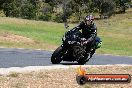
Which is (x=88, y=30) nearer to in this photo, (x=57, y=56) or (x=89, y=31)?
(x=89, y=31)

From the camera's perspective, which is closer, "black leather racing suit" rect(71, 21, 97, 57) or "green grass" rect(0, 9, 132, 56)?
"black leather racing suit" rect(71, 21, 97, 57)

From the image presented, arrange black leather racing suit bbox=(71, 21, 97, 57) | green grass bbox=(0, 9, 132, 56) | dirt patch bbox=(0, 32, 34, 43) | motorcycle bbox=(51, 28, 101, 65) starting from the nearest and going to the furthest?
1. motorcycle bbox=(51, 28, 101, 65)
2. black leather racing suit bbox=(71, 21, 97, 57)
3. dirt patch bbox=(0, 32, 34, 43)
4. green grass bbox=(0, 9, 132, 56)

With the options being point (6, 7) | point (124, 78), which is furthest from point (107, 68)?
point (6, 7)

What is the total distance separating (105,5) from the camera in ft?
365

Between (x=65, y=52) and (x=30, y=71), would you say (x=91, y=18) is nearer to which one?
(x=65, y=52)

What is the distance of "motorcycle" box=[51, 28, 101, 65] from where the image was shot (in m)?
17.0

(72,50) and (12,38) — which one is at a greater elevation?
(72,50)

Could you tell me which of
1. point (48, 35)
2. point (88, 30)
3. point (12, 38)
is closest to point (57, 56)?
point (88, 30)

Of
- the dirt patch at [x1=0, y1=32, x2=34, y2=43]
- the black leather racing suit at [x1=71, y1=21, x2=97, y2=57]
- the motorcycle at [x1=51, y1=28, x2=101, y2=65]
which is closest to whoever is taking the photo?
the motorcycle at [x1=51, y1=28, x2=101, y2=65]

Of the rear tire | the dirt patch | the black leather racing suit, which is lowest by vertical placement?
the dirt patch

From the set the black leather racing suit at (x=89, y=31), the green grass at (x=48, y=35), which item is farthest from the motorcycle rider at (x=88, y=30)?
the green grass at (x=48, y=35)

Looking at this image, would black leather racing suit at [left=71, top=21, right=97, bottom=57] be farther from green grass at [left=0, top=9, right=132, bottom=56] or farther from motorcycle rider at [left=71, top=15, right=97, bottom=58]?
green grass at [left=0, top=9, right=132, bottom=56]

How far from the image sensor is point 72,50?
56.4 ft

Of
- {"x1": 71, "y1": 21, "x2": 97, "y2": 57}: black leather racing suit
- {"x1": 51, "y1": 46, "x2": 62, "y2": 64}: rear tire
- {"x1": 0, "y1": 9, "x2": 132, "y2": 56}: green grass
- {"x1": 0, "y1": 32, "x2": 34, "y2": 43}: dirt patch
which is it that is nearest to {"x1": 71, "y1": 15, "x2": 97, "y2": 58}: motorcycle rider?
{"x1": 71, "y1": 21, "x2": 97, "y2": 57}: black leather racing suit
